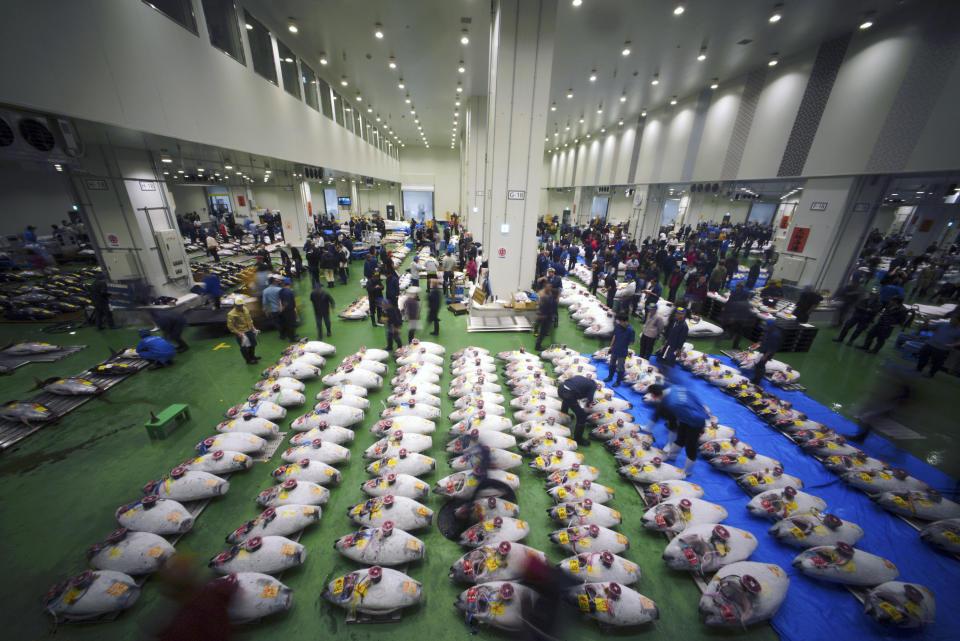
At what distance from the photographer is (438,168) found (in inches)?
1577

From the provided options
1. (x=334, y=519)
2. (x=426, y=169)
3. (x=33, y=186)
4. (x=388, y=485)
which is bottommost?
(x=334, y=519)

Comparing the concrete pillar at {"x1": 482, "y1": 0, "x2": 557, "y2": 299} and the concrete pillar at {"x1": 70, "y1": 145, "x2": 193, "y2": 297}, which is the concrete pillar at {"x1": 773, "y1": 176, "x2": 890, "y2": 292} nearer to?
the concrete pillar at {"x1": 482, "y1": 0, "x2": 557, "y2": 299}

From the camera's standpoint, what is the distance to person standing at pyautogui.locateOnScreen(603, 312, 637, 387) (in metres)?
6.96

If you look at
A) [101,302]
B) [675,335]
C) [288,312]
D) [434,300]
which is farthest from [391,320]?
[101,302]

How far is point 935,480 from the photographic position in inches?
209

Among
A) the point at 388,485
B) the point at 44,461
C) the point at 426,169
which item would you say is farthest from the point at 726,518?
the point at 426,169

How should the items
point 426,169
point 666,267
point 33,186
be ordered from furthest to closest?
point 426,169, point 33,186, point 666,267

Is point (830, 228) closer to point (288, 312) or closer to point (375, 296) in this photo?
point (375, 296)

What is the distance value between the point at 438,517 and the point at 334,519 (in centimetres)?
142

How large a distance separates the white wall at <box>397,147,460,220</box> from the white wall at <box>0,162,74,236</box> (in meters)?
26.6

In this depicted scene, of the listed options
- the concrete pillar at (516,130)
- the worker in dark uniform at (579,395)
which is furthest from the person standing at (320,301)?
the worker in dark uniform at (579,395)

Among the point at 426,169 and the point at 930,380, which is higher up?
the point at 426,169

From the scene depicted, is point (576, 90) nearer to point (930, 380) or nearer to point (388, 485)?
point (930, 380)

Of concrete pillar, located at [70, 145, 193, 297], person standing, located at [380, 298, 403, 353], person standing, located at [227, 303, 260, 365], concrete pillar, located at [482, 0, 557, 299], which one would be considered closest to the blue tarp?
person standing, located at [380, 298, 403, 353]
